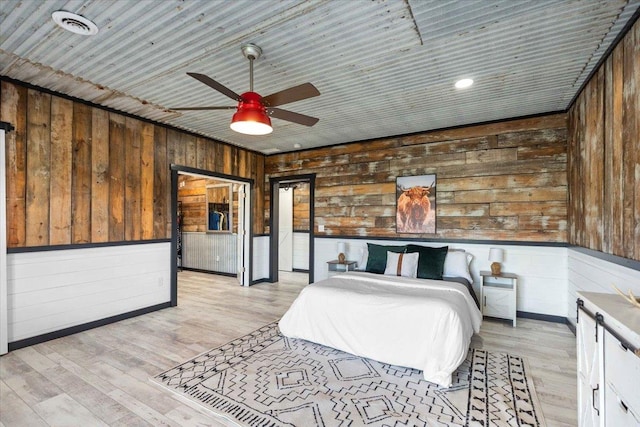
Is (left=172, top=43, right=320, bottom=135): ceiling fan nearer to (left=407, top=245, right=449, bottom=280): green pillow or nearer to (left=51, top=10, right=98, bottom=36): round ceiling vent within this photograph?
(left=51, top=10, right=98, bottom=36): round ceiling vent

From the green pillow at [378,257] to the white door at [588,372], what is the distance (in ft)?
8.91

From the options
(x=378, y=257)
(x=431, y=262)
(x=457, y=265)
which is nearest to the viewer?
(x=431, y=262)

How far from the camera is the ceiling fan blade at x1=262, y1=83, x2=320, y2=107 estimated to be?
227cm

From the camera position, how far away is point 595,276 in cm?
300

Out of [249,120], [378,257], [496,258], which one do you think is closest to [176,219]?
[249,120]

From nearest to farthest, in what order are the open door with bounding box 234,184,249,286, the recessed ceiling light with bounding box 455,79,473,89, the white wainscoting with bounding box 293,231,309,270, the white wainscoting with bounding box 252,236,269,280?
the recessed ceiling light with bounding box 455,79,473,89
the open door with bounding box 234,184,249,286
the white wainscoting with bounding box 252,236,269,280
the white wainscoting with bounding box 293,231,309,270

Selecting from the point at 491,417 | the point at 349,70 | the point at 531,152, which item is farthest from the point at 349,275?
the point at 531,152

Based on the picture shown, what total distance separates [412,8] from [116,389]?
368 cm

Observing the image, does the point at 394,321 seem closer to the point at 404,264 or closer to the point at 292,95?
the point at 404,264

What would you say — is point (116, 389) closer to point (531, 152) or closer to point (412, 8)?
point (412, 8)

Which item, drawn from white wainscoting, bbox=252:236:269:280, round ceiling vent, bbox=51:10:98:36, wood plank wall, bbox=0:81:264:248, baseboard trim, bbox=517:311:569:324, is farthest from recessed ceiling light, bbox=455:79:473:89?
white wainscoting, bbox=252:236:269:280

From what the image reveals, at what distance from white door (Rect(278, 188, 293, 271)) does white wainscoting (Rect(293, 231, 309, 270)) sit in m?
0.11

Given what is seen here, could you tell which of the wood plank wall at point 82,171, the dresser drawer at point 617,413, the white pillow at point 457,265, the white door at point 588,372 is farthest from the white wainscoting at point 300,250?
the dresser drawer at point 617,413

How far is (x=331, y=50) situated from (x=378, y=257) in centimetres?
295
